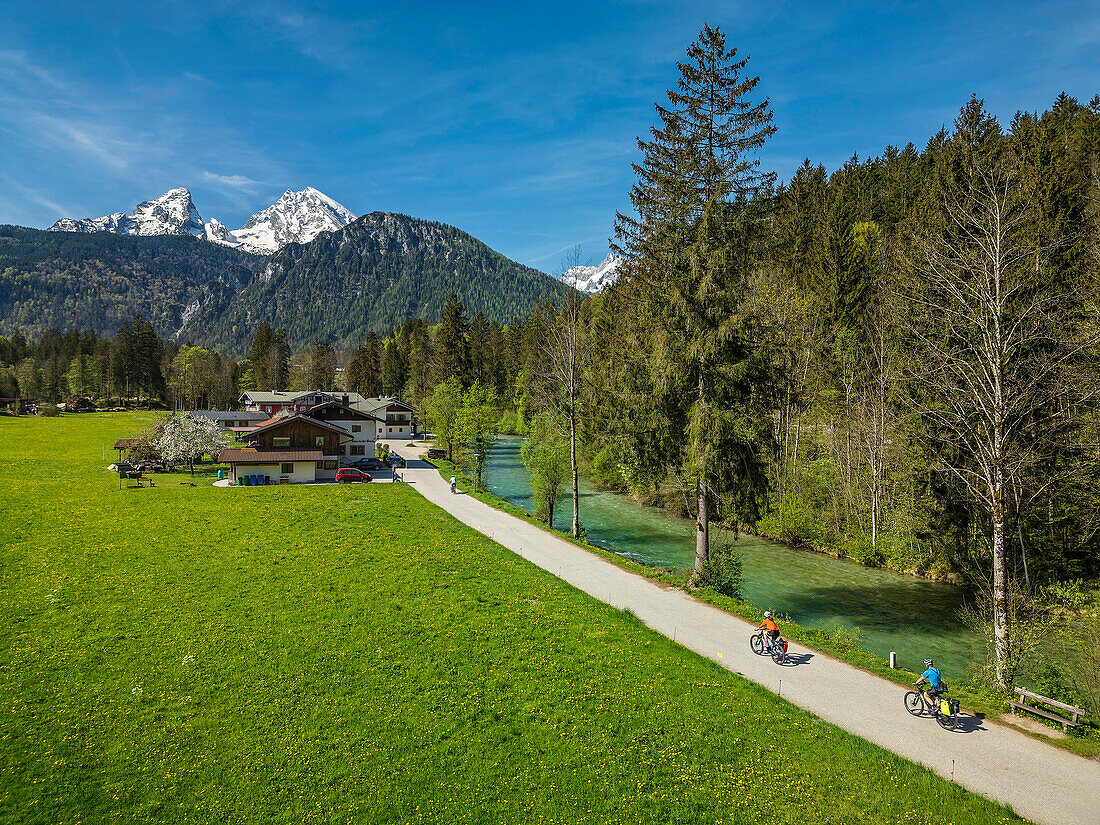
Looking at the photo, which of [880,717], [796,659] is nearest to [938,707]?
[880,717]

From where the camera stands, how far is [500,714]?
465 inches

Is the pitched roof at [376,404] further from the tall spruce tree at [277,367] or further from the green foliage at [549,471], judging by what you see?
the green foliage at [549,471]

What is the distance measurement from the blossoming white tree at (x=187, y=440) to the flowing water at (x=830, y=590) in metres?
36.7

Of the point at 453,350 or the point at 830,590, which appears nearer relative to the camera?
the point at 830,590

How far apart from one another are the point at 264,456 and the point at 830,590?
41361 millimetres

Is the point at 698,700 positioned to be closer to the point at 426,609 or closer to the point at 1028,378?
the point at 426,609

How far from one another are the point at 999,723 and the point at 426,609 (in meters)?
16.0

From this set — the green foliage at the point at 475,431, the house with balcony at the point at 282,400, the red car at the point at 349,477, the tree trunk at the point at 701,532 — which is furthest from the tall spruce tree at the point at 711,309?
the house with balcony at the point at 282,400

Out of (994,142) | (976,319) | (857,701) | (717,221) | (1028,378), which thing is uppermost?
(994,142)

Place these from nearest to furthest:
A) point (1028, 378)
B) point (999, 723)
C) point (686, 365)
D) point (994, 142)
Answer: point (999, 723), point (1028, 378), point (686, 365), point (994, 142)

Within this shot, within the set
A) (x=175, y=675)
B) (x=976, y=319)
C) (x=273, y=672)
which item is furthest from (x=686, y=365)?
(x=175, y=675)

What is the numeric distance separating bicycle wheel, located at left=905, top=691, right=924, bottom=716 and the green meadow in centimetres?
76

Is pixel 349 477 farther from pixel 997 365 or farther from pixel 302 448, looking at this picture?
pixel 997 365

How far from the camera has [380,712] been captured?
38.8ft
